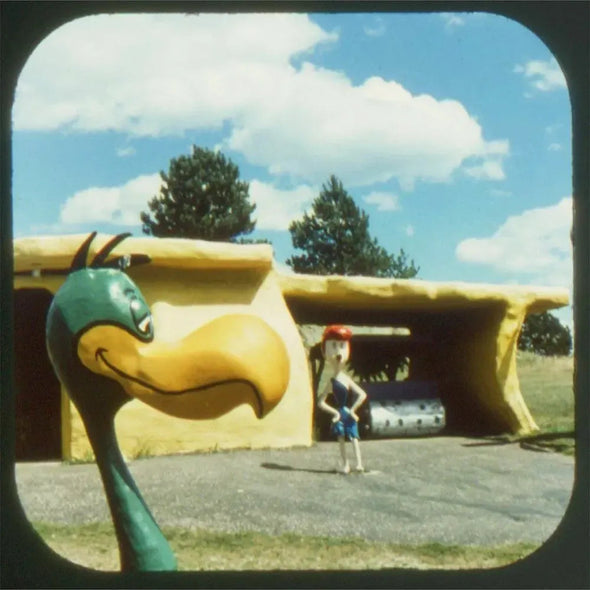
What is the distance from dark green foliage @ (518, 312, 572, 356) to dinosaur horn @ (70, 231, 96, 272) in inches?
41.8

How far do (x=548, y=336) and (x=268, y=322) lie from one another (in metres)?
0.82

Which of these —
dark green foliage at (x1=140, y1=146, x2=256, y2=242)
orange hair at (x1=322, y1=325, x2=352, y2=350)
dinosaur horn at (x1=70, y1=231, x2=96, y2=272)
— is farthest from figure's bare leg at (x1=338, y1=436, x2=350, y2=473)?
dinosaur horn at (x1=70, y1=231, x2=96, y2=272)

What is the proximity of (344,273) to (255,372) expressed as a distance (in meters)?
0.56

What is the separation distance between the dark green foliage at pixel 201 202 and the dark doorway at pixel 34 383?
325 mm

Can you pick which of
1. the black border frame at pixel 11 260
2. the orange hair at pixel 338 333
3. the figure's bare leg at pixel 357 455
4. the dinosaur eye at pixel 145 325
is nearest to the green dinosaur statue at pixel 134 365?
the dinosaur eye at pixel 145 325

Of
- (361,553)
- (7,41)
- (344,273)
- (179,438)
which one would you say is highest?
(7,41)

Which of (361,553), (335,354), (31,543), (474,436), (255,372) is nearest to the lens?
(255,372)

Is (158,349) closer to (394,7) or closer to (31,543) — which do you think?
(31,543)

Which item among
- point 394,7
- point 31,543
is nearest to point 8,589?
point 31,543

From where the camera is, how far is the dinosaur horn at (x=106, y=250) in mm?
1880

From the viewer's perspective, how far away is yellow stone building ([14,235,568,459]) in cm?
220

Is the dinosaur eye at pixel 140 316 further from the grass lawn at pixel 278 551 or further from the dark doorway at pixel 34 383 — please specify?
the grass lawn at pixel 278 551

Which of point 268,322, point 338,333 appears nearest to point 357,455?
point 338,333

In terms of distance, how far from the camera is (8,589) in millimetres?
1821
